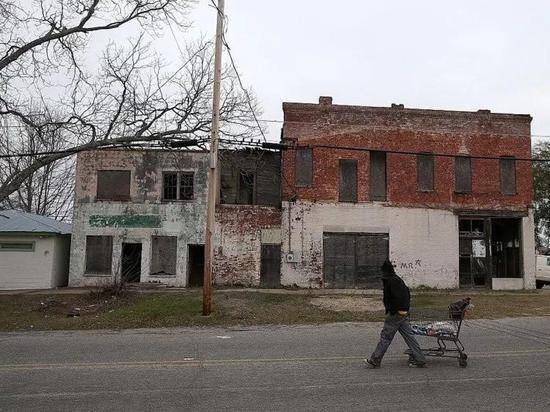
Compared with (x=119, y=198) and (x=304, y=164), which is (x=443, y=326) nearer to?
(x=304, y=164)

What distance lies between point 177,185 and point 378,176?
10052 mm

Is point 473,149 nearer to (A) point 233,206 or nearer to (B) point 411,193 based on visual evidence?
(B) point 411,193

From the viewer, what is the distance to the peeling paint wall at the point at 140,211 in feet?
83.9

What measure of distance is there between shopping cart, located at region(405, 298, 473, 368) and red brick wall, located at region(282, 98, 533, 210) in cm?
1692

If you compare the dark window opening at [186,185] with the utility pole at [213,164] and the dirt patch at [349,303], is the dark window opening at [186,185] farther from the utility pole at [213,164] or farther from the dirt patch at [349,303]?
the utility pole at [213,164]

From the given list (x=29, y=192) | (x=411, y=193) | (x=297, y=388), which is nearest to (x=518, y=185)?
(x=411, y=193)

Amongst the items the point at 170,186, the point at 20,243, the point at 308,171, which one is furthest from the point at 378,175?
the point at 20,243

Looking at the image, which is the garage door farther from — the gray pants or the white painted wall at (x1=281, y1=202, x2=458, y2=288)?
the gray pants

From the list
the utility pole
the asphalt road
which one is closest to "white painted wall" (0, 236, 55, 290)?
the utility pole

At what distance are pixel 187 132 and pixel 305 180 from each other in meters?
9.81

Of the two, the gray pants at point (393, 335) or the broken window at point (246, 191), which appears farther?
the broken window at point (246, 191)

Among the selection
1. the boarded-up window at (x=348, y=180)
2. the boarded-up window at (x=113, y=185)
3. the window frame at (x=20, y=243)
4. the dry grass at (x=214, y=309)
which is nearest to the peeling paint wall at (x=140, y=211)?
the boarded-up window at (x=113, y=185)

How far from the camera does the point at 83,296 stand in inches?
807

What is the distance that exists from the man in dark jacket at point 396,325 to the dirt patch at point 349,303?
8804 millimetres
